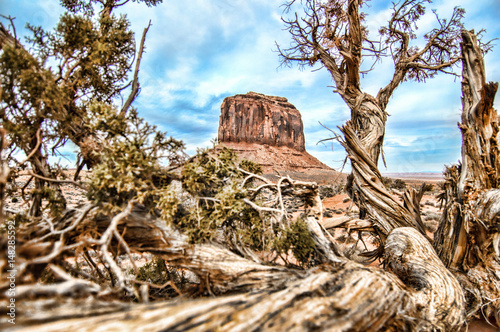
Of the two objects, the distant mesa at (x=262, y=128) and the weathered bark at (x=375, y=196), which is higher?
the distant mesa at (x=262, y=128)

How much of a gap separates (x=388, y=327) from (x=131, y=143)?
10.1 feet

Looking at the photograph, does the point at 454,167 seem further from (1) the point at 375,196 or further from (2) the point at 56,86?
(2) the point at 56,86

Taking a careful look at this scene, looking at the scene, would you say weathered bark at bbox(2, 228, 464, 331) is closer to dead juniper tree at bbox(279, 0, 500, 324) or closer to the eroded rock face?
dead juniper tree at bbox(279, 0, 500, 324)

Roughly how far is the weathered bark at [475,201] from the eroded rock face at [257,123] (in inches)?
3384

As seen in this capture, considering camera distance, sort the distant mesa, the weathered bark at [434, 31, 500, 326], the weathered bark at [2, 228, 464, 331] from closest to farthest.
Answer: the weathered bark at [2, 228, 464, 331], the weathered bark at [434, 31, 500, 326], the distant mesa

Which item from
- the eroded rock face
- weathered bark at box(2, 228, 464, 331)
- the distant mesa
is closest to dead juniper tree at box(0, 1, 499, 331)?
weathered bark at box(2, 228, 464, 331)

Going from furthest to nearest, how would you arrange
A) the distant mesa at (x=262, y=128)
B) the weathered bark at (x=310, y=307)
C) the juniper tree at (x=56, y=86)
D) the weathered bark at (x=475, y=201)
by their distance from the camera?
the distant mesa at (x=262, y=128), the weathered bark at (x=475, y=201), the juniper tree at (x=56, y=86), the weathered bark at (x=310, y=307)

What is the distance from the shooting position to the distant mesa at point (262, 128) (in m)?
88.6

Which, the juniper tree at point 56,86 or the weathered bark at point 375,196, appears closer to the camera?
the juniper tree at point 56,86

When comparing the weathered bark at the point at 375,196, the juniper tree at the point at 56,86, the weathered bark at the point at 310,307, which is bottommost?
the weathered bark at the point at 310,307

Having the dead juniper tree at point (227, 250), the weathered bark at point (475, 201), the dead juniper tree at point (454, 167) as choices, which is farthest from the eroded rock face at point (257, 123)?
the dead juniper tree at point (227, 250)

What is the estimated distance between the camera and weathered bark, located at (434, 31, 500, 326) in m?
3.38

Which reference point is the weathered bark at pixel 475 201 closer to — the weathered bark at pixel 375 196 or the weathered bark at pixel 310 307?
the weathered bark at pixel 375 196

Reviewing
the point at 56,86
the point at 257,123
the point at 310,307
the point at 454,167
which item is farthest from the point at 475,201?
the point at 257,123
